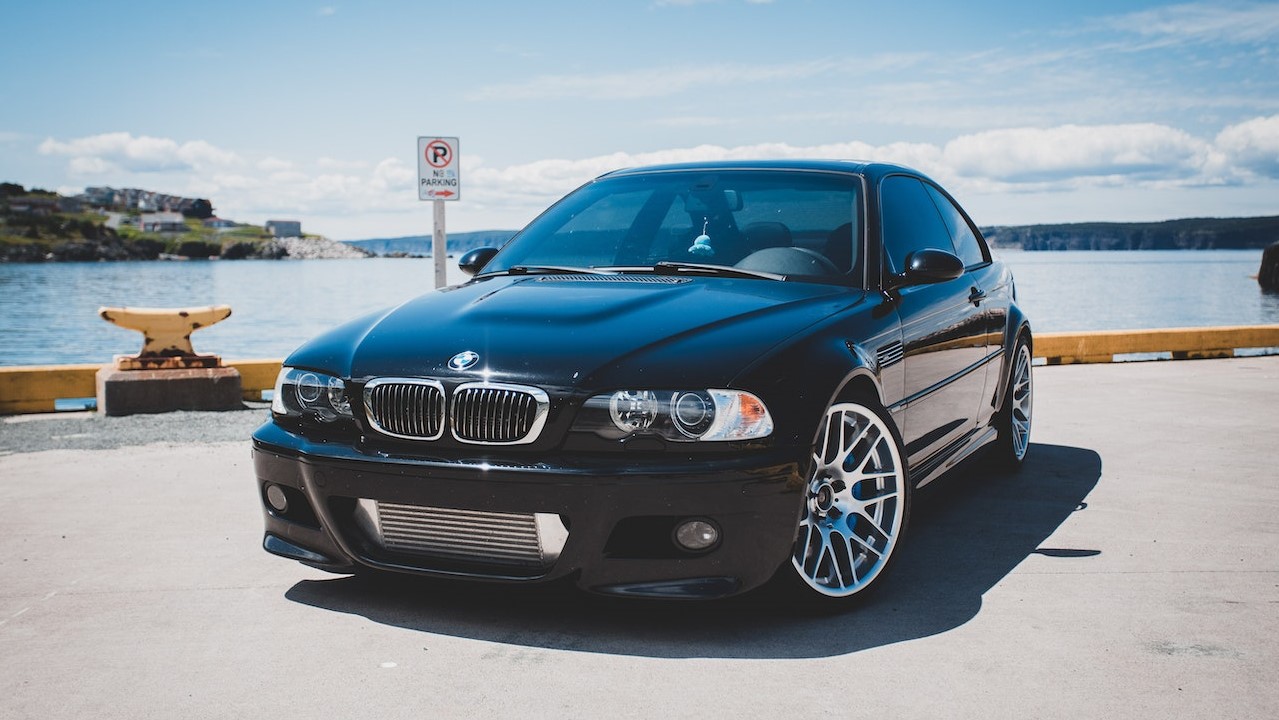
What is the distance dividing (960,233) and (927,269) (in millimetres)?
1568

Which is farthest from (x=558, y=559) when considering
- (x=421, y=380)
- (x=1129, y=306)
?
(x=1129, y=306)

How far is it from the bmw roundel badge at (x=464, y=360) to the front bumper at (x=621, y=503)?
285 millimetres

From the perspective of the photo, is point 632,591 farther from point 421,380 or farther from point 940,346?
point 940,346

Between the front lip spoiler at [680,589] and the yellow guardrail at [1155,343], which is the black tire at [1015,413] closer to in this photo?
the front lip spoiler at [680,589]

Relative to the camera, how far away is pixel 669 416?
331 centimetres

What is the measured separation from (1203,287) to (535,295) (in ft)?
328

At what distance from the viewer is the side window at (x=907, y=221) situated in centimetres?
471

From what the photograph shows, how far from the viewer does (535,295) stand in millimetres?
4059

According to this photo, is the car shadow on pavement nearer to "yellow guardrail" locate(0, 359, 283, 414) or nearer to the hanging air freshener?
the hanging air freshener

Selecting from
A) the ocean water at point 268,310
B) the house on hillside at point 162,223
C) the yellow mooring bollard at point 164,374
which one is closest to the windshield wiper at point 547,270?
the yellow mooring bollard at point 164,374

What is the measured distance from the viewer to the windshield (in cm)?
447

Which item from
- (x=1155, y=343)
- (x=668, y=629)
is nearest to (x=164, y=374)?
(x=668, y=629)

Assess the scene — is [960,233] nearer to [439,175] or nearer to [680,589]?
[680,589]

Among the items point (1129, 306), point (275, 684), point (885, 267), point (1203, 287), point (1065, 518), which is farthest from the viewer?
point (1203, 287)
